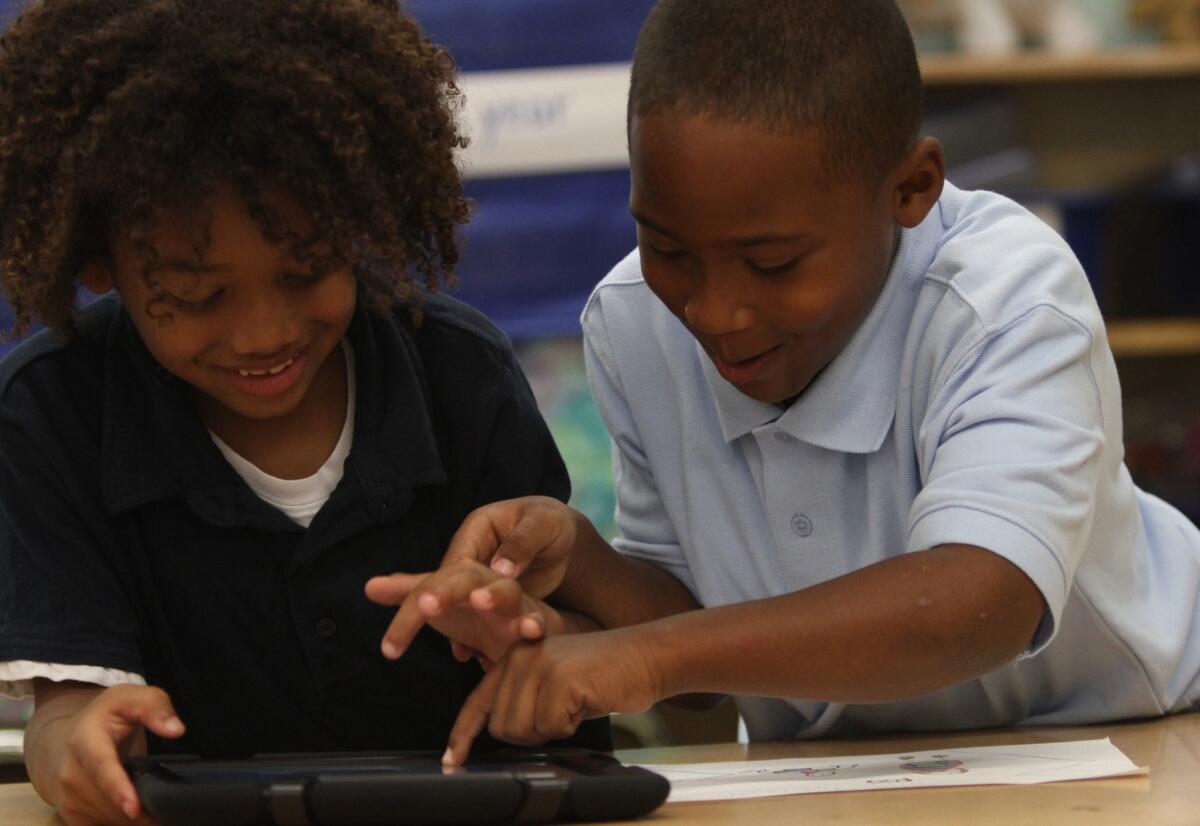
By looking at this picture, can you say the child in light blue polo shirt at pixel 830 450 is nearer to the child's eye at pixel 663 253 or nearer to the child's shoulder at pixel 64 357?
the child's eye at pixel 663 253

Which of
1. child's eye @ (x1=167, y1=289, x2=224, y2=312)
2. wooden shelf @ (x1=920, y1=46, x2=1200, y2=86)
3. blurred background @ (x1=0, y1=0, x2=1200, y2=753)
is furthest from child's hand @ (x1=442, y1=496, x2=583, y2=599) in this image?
wooden shelf @ (x1=920, y1=46, x2=1200, y2=86)

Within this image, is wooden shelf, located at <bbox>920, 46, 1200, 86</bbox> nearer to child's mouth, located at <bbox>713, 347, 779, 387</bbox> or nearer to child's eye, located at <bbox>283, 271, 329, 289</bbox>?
child's mouth, located at <bbox>713, 347, 779, 387</bbox>

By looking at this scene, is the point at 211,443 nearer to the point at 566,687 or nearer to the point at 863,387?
the point at 566,687

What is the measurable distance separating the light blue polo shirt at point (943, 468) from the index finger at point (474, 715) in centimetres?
28

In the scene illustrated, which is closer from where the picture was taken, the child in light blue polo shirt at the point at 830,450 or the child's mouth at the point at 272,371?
the child in light blue polo shirt at the point at 830,450

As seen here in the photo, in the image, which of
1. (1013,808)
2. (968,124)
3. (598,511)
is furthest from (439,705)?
(968,124)

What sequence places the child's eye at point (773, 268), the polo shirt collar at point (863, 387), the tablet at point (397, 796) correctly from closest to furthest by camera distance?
1. the tablet at point (397, 796)
2. the child's eye at point (773, 268)
3. the polo shirt collar at point (863, 387)

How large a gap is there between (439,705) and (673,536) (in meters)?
0.23

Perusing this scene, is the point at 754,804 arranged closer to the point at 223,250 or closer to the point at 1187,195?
the point at 223,250

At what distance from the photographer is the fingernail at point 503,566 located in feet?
3.27

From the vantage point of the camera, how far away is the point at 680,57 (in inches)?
40.0

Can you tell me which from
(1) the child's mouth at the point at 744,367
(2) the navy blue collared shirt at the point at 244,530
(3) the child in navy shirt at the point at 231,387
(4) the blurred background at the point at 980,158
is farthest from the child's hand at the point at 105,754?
(4) the blurred background at the point at 980,158

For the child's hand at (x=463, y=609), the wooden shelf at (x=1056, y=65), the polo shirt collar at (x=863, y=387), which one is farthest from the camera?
the wooden shelf at (x=1056, y=65)

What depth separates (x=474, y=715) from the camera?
96cm
